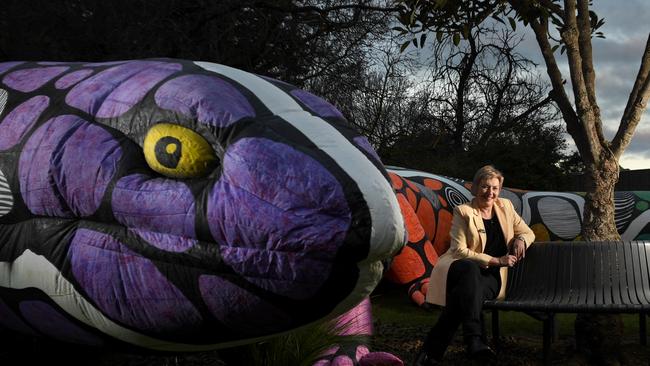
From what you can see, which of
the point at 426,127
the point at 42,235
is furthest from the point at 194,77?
the point at 426,127

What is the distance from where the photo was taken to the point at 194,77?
201 cm

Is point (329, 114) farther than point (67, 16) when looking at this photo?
No

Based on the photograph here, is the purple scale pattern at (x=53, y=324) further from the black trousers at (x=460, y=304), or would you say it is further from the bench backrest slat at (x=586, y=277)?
the bench backrest slat at (x=586, y=277)

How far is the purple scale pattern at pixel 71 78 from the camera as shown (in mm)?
2232

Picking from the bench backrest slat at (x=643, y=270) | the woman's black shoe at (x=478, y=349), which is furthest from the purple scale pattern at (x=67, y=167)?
the bench backrest slat at (x=643, y=270)

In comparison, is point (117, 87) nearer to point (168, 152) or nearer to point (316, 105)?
point (168, 152)

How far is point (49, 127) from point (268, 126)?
65cm

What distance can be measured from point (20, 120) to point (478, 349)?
2.29 meters

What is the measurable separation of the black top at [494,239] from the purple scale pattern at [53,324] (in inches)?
104

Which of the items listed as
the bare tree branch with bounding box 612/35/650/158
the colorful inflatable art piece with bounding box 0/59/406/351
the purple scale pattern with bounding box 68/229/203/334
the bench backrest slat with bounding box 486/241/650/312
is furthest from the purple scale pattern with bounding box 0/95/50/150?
the bare tree branch with bounding box 612/35/650/158

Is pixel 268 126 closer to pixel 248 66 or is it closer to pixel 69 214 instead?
pixel 69 214

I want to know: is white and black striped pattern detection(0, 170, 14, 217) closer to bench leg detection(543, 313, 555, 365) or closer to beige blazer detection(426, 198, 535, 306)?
beige blazer detection(426, 198, 535, 306)

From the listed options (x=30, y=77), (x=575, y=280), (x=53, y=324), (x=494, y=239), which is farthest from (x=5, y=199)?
(x=575, y=280)

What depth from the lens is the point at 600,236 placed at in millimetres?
4535
